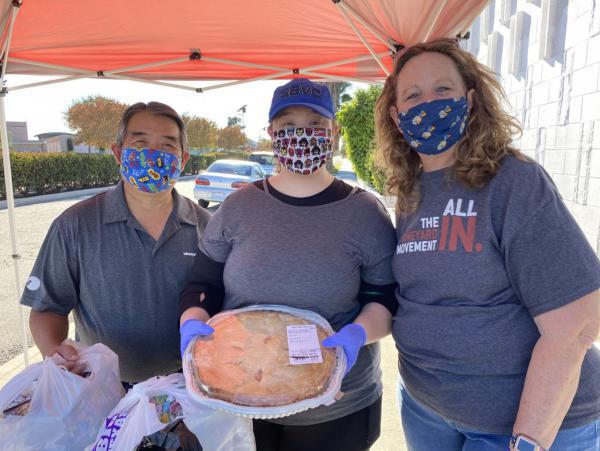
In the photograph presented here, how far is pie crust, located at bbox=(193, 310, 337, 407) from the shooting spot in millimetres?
1191

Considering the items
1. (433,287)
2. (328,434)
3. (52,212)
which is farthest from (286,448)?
(52,212)

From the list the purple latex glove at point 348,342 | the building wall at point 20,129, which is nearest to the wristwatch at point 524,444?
Answer: the purple latex glove at point 348,342

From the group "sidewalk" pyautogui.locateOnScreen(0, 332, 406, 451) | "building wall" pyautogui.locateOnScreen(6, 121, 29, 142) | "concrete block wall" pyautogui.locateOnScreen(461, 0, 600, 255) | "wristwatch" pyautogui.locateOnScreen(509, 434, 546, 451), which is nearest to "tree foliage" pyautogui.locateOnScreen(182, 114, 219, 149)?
"building wall" pyautogui.locateOnScreen(6, 121, 29, 142)

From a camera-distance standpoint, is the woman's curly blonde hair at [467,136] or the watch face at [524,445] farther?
the woman's curly blonde hair at [467,136]

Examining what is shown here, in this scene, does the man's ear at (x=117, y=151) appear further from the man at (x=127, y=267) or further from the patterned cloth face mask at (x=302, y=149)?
the patterned cloth face mask at (x=302, y=149)

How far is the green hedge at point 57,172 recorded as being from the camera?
1689cm

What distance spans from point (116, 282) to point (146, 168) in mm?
549

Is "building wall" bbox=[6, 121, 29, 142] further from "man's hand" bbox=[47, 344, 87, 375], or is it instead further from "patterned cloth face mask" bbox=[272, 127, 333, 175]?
"patterned cloth face mask" bbox=[272, 127, 333, 175]

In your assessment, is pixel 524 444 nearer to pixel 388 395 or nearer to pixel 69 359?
pixel 69 359

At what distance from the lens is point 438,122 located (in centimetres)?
143

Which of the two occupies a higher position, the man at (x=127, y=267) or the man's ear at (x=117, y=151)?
the man's ear at (x=117, y=151)

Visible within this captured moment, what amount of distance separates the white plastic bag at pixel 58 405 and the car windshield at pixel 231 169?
11.8 meters

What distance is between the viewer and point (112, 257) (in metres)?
1.92

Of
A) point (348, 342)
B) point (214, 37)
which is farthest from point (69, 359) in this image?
point (214, 37)
